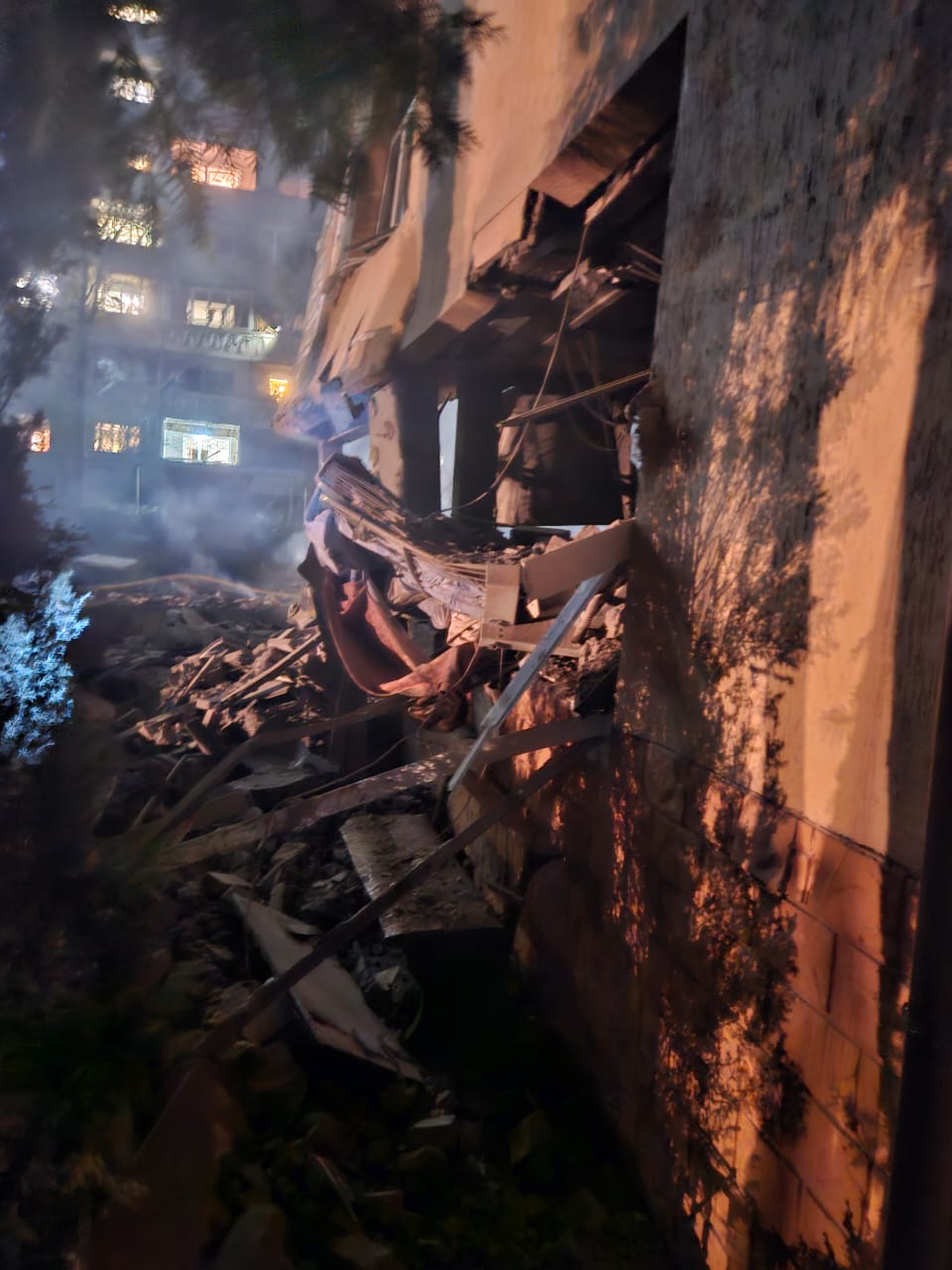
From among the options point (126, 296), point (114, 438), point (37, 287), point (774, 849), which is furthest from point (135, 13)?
point (126, 296)

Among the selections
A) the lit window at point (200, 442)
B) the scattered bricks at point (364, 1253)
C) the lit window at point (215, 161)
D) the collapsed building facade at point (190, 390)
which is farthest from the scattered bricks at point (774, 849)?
the lit window at point (200, 442)

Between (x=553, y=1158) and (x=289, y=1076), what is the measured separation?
1122 mm

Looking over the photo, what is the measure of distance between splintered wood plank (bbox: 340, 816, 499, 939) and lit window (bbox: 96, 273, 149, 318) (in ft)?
101

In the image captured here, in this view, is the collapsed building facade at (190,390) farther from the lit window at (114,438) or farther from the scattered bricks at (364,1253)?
→ the scattered bricks at (364,1253)

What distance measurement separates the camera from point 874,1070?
1930 mm

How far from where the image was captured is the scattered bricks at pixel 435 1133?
3.23 metres

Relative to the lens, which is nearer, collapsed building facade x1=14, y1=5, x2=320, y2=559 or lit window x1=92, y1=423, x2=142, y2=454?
collapsed building facade x1=14, y1=5, x2=320, y2=559

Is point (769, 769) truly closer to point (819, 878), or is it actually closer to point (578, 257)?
point (819, 878)

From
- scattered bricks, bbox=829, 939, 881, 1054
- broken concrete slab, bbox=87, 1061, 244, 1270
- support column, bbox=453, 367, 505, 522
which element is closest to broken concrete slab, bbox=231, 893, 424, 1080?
broken concrete slab, bbox=87, 1061, 244, 1270

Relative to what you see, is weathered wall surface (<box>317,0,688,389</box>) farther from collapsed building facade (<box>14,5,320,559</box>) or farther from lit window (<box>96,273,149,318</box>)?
lit window (<box>96,273,149,318</box>)

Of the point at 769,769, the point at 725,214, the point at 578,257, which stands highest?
the point at 578,257

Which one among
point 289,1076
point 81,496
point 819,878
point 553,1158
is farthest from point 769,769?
point 81,496

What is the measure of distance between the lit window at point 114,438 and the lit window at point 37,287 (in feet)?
102

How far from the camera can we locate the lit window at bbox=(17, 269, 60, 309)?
16.2ft
